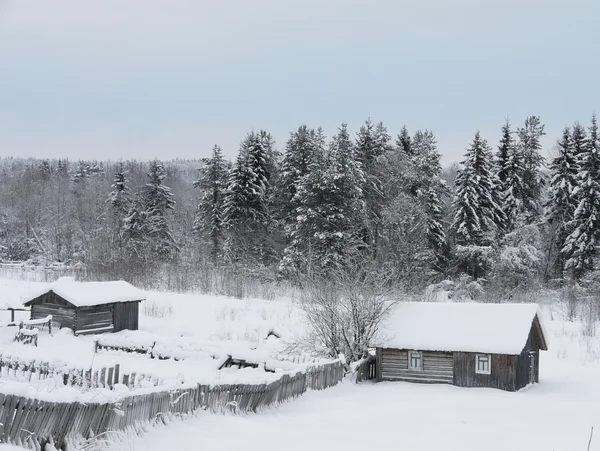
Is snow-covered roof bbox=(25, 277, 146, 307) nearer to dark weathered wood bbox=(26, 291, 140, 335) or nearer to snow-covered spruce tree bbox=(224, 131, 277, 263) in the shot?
dark weathered wood bbox=(26, 291, 140, 335)

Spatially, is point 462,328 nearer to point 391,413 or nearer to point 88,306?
point 391,413

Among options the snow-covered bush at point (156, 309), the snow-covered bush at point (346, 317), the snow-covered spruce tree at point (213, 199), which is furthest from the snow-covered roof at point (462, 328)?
the snow-covered spruce tree at point (213, 199)

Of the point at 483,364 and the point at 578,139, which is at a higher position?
the point at 578,139

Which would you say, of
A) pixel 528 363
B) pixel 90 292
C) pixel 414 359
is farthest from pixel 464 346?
pixel 90 292

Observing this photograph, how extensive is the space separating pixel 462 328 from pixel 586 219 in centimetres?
2850

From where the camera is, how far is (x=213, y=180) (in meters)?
60.5

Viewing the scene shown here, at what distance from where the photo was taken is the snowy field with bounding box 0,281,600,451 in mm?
11758

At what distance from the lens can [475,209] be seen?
50.5m

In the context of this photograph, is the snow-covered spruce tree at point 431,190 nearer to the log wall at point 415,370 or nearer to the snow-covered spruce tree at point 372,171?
the snow-covered spruce tree at point 372,171

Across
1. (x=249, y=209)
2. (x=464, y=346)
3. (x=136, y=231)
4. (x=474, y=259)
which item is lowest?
(x=464, y=346)

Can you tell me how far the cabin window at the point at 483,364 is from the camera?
23.5m

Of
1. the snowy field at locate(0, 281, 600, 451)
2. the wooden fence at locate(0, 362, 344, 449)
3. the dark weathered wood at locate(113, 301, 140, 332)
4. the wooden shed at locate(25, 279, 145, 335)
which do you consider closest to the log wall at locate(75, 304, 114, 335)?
the wooden shed at locate(25, 279, 145, 335)

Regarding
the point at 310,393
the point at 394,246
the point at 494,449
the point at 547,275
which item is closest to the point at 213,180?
the point at 394,246

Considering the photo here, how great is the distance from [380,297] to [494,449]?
1377 centimetres
